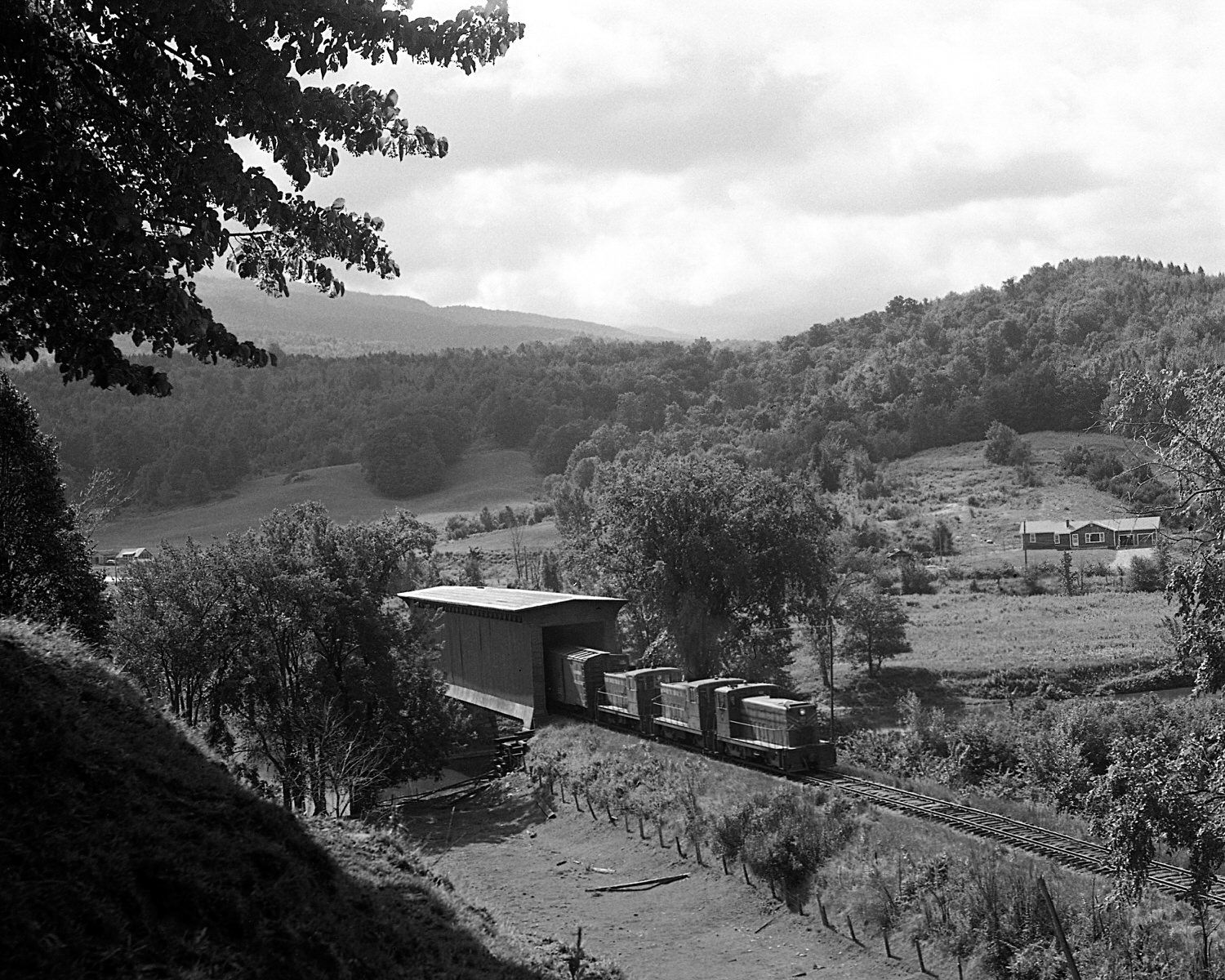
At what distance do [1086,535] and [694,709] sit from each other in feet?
250

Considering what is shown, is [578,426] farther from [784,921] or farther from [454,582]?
[784,921]

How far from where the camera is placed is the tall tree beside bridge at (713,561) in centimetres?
4553

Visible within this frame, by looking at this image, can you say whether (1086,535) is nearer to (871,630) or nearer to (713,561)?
(871,630)

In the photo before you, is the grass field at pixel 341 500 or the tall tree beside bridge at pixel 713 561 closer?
the tall tree beside bridge at pixel 713 561

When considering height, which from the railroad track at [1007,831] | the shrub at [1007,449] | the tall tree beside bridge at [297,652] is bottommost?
the railroad track at [1007,831]

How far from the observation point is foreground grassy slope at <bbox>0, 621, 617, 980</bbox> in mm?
8547

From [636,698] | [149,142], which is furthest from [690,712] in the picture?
[149,142]

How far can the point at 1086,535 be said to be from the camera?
3755 inches

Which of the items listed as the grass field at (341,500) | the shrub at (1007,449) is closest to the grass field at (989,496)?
the shrub at (1007,449)

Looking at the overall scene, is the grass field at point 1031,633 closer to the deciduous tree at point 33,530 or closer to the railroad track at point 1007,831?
the railroad track at point 1007,831

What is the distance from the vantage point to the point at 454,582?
8356 centimetres

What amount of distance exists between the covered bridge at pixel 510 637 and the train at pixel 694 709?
100 centimetres

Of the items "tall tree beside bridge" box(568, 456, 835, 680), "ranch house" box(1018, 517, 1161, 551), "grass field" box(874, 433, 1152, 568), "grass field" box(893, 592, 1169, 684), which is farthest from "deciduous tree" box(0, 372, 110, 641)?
"ranch house" box(1018, 517, 1161, 551)

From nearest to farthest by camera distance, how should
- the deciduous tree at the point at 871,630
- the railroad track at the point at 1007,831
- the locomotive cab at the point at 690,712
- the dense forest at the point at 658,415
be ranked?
1. the railroad track at the point at 1007,831
2. the locomotive cab at the point at 690,712
3. the deciduous tree at the point at 871,630
4. the dense forest at the point at 658,415
